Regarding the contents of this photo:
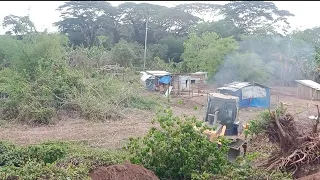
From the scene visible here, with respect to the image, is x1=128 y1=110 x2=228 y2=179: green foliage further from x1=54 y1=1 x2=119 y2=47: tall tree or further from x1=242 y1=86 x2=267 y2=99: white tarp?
x1=54 y1=1 x2=119 y2=47: tall tree

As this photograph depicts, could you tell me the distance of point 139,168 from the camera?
7426 mm

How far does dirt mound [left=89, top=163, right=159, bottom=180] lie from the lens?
22.7 ft

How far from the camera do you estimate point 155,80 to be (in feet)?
89.2

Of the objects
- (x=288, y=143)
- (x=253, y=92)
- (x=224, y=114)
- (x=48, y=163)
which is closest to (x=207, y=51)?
(x=253, y=92)

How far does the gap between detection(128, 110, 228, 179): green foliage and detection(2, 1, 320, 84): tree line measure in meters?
18.2

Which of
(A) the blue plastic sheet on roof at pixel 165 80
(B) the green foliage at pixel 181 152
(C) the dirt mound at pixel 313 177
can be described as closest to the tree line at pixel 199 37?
(A) the blue plastic sheet on roof at pixel 165 80

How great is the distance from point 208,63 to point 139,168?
947 inches

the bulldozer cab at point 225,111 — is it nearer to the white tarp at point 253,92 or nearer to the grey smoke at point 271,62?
the white tarp at point 253,92

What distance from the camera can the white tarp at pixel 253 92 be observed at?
72.6ft

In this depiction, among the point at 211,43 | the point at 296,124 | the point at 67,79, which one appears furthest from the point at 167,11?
the point at 296,124

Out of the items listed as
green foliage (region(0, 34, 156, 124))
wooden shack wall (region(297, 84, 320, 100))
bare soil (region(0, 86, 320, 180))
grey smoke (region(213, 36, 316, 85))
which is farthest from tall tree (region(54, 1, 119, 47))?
bare soil (region(0, 86, 320, 180))

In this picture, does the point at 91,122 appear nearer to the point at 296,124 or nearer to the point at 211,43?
the point at 296,124

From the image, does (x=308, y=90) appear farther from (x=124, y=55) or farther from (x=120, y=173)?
(x=120, y=173)

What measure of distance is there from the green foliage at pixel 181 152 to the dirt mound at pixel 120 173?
3.22ft
